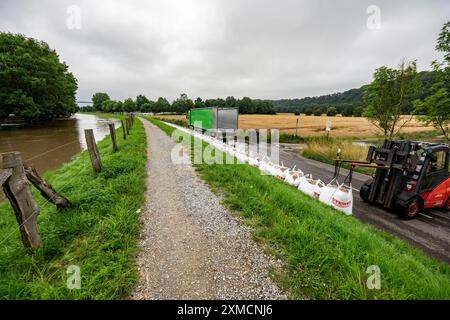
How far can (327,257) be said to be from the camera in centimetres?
266

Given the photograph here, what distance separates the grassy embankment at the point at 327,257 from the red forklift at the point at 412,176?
2.01m

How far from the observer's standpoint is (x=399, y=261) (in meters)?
2.92

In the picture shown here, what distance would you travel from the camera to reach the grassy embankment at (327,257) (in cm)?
224

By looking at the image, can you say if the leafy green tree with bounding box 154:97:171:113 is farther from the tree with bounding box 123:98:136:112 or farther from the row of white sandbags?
the row of white sandbags

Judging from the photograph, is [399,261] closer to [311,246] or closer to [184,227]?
[311,246]

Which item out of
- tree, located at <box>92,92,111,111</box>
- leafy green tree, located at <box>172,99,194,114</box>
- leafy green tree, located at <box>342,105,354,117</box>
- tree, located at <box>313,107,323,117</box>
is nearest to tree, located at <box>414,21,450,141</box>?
leafy green tree, located at <box>342,105,354,117</box>

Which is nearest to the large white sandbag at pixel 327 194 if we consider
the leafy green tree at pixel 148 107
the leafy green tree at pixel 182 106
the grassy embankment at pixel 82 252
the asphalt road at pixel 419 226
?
the asphalt road at pixel 419 226

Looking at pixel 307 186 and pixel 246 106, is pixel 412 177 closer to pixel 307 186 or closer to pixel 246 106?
pixel 307 186

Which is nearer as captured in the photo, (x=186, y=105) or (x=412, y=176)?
(x=412, y=176)

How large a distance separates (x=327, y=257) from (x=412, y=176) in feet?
17.5

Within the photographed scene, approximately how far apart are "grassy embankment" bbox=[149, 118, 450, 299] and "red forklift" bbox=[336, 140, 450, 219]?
2009mm

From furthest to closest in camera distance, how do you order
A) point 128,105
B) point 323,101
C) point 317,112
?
point 323,101 → point 128,105 → point 317,112

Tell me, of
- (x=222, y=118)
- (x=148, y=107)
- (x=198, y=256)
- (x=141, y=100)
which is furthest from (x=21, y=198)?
(x=141, y=100)

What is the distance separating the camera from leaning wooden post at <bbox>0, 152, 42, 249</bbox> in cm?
249
